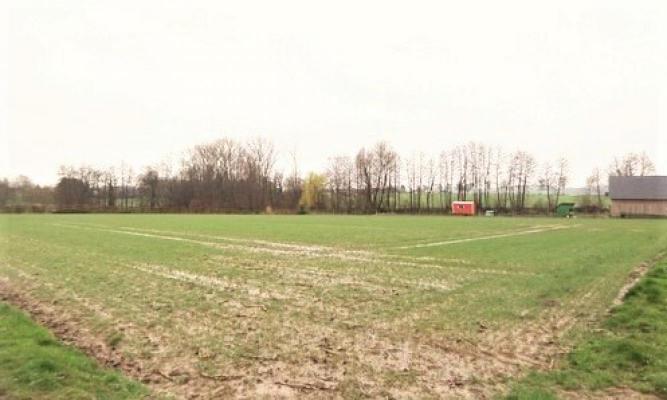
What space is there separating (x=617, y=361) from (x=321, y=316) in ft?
15.1

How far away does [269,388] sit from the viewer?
15.6 ft

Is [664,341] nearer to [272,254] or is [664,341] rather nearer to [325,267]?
[325,267]

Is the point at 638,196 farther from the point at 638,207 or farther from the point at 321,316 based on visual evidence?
the point at 321,316

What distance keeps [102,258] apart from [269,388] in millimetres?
13421

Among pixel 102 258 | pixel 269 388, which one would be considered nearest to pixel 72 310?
pixel 269 388

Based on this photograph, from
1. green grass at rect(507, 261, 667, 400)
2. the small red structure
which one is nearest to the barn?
the small red structure

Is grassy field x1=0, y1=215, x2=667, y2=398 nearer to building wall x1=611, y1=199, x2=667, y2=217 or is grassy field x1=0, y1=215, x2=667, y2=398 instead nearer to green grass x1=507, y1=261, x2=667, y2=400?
green grass x1=507, y1=261, x2=667, y2=400

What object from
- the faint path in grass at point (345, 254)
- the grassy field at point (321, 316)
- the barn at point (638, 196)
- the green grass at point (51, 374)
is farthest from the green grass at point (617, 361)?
the barn at point (638, 196)

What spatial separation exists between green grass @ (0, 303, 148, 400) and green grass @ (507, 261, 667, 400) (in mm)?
4392

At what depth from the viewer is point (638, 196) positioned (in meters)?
65.7

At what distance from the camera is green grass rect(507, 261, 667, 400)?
4.70 m

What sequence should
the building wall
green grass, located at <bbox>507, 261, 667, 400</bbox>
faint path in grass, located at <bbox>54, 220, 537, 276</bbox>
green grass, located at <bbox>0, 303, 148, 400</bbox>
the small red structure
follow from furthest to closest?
the small red structure, the building wall, faint path in grass, located at <bbox>54, 220, 537, 276</bbox>, green grass, located at <bbox>507, 261, 667, 400</bbox>, green grass, located at <bbox>0, 303, 148, 400</bbox>

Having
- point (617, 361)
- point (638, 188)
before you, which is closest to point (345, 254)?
point (617, 361)

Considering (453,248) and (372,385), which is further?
(453,248)
